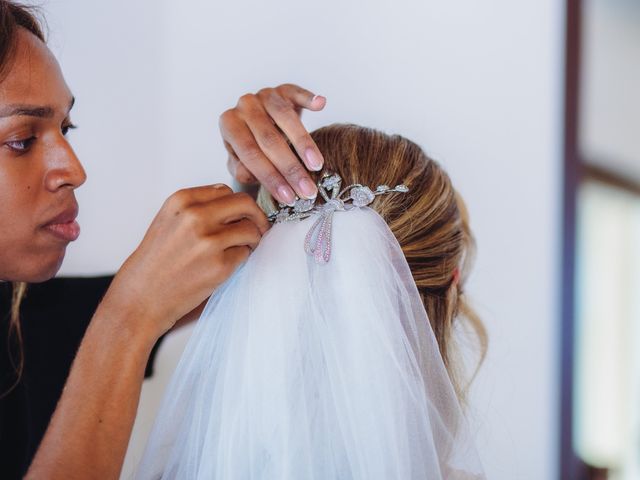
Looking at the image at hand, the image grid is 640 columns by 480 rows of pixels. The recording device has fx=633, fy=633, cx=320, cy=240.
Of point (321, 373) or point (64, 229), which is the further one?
point (64, 229)

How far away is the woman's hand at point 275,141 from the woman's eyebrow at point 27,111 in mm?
231

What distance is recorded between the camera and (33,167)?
2.76 ft

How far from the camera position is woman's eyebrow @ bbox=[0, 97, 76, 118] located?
2.64 ft

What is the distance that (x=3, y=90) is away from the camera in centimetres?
81

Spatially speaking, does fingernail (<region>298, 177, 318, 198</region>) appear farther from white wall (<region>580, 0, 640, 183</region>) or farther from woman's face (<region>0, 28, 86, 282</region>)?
white wall (<region>580, 0, 640, 183</region>)

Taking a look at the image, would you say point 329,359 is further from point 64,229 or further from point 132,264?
point 64,229

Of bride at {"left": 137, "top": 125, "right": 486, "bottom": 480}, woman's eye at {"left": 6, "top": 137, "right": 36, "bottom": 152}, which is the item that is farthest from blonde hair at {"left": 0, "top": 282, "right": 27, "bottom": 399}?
bride at {"left": 137, "top": 125, "right": 486, "bottom": 480}

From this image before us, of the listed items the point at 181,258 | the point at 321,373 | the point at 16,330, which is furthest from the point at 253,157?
the point at 16,330

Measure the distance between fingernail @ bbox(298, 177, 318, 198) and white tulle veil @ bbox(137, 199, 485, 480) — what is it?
0.12 feet

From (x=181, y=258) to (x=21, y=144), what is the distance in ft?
1.06

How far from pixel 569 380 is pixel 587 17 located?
0.53 m

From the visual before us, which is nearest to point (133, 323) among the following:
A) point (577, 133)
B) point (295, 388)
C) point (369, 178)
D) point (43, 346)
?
point (295, 388)

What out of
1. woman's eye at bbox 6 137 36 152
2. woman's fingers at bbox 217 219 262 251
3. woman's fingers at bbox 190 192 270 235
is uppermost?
woman's eye at bbox 6 137 36 152

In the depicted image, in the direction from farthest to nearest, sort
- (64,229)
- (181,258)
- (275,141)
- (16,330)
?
(16,330) < (64,229) < (275,141) < (181,258)
